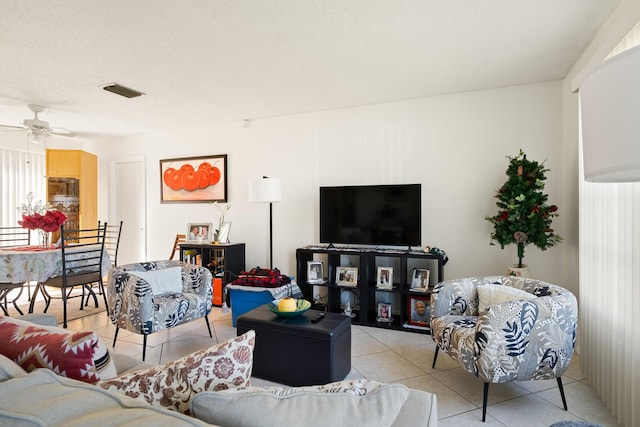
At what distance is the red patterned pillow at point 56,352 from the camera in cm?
92

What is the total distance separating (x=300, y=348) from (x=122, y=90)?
3150mm

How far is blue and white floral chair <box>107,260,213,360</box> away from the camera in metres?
2.65

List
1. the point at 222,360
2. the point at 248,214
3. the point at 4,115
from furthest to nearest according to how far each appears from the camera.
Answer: the point at 248,214, the point at 4,115, the point at 222,360

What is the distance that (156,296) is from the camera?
3.00m

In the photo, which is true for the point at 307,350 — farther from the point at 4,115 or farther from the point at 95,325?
the point at 4,115

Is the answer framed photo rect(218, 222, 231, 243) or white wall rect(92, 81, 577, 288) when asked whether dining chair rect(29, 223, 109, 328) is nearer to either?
framed photo rect(218, 222, 231, 243)

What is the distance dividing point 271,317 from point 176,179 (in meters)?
3.51

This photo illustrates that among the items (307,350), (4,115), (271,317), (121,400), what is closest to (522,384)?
(307,350)

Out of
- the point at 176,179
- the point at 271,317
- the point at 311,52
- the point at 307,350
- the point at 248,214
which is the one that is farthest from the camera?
the point at 176,179

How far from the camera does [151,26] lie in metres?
2.27

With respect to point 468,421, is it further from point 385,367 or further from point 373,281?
point 373,281

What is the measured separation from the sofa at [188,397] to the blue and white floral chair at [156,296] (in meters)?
1.72

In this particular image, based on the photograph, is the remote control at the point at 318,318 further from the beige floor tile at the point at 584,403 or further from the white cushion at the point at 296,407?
the white cushion at the point at 296,407

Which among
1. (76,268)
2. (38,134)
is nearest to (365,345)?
(76,268)
